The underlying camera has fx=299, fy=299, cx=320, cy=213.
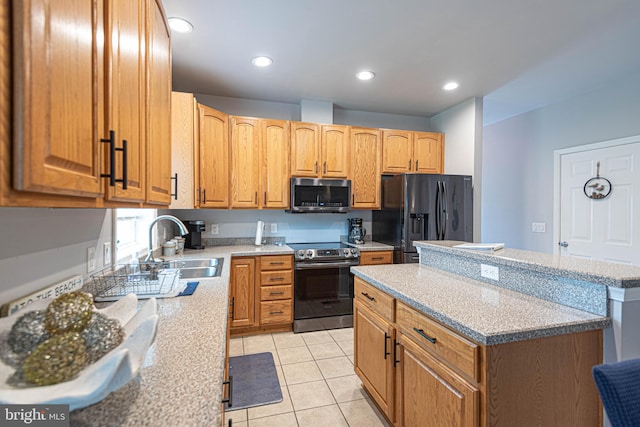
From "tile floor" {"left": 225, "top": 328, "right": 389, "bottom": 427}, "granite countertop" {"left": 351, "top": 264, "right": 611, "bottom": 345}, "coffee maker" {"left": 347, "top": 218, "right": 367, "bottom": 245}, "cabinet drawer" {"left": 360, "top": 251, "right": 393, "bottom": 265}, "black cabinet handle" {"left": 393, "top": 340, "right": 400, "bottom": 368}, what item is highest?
"coffee maker" {"left": 347, "top": 218, "right": 367, "bottom": 245}

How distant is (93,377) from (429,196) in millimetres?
3259

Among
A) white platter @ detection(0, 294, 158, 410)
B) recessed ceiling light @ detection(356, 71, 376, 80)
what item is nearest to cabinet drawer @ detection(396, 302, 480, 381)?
white platter @ detection(0, 294, 158, 410)

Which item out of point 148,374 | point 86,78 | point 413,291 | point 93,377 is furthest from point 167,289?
point 413,291

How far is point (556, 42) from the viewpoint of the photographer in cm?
233

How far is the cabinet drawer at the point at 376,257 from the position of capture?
3.36 meters

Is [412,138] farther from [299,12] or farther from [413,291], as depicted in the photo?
[413,291]

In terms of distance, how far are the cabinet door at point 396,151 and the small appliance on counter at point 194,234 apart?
7.32 ft

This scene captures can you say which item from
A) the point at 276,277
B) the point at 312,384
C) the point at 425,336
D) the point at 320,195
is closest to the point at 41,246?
the point at 425,336

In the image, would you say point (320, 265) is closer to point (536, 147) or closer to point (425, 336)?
point (425, 336)

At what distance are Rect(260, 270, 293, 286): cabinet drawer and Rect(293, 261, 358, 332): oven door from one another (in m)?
0.08

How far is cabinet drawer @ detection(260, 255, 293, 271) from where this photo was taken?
3.09 meters

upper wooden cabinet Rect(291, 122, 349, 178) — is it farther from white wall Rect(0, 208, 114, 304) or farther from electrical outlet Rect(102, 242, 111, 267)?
white wall Rect(0, 208, 114, 304)

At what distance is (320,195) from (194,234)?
1.44 metres

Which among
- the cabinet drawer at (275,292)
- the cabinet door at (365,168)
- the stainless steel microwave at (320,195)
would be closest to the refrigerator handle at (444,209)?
the cabinet door at (365,168)
